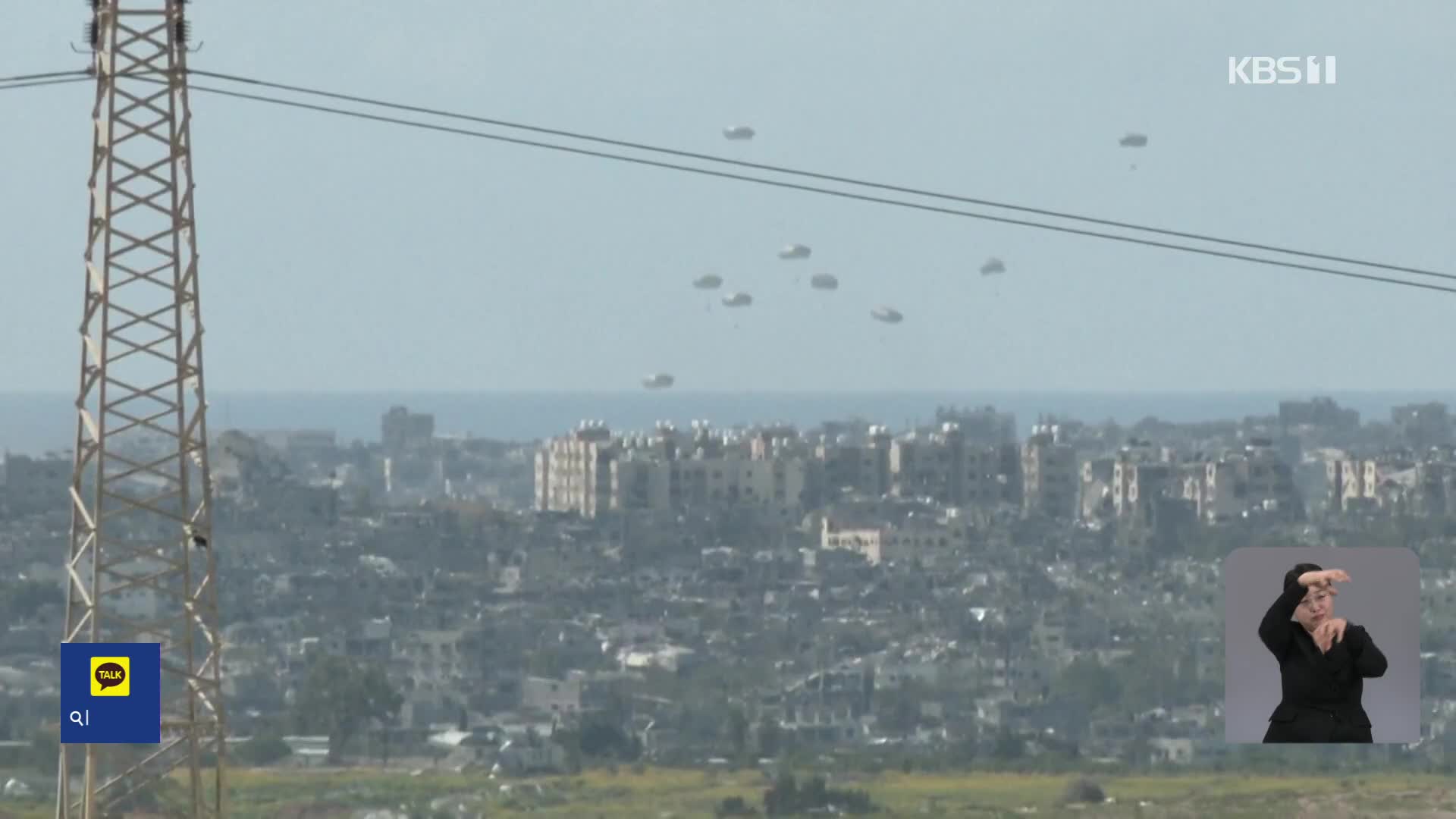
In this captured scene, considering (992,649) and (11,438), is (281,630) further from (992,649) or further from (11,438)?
(992,649)

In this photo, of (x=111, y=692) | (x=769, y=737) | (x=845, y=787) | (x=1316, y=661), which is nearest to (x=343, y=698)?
(x=769, y=737)

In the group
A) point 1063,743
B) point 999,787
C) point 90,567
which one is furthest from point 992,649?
point 90,567

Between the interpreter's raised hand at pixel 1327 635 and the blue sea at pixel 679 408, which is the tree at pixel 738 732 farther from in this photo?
the interpreter's raised hand at pixel 1327 635

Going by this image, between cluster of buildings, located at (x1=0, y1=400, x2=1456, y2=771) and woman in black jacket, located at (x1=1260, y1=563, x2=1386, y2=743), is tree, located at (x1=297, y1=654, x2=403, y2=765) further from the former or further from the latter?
woman in black jacket, located at (x1=1260, y1=563, x2=1386, y2=743)

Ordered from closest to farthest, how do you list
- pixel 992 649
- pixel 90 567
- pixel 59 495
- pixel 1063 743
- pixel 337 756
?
pixel 90 567, pixel 337 756, pixel 1063 743, pixel 59 495, pixel 992 649

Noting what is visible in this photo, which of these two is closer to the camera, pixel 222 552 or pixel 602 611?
pixel 222 552

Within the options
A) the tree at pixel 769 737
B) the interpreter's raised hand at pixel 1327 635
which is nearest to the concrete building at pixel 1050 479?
the tree at pixel 769 737
